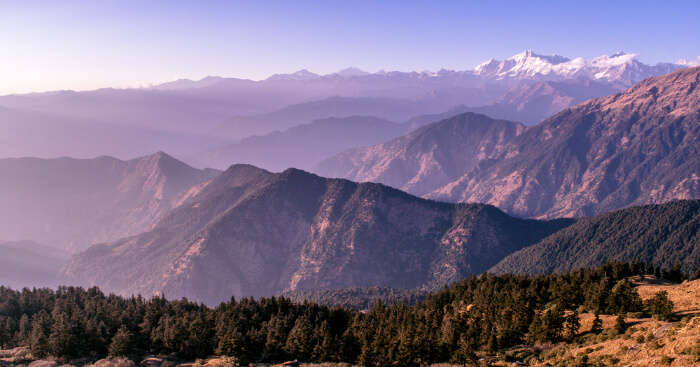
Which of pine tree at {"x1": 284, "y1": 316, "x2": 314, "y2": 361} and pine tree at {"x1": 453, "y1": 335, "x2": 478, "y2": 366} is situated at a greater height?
pine tree at {"x1": 453, "y1": 335, "x2": 478, "y2": 366}

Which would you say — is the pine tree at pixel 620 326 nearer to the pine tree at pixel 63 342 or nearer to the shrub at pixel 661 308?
the shrub at pixel 661 308

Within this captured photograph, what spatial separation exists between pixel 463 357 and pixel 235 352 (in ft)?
171

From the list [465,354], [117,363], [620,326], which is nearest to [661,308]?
[620,326]

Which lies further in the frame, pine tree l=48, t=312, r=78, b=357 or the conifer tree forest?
pine tree l=48, t=312, r=78, b=357

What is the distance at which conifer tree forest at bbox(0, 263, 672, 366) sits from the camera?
10100cm

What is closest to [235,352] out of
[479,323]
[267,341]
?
[267,341]

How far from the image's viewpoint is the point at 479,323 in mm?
115438

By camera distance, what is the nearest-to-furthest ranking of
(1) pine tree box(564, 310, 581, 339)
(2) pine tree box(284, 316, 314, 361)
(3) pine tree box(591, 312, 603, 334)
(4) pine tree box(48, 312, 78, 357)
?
(1) pine tree box(564, 310, 581, 339) < (3) pine tree box(591, 312, 603, 334) < (4) pine tree box(48, 312, 78, 357) < (2) pine tree box(284, 316, 314, 361)

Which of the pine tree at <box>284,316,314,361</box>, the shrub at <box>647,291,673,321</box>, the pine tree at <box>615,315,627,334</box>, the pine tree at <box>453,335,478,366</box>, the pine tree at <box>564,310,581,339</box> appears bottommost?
the pine tree at <box>284,316,314,361</box>

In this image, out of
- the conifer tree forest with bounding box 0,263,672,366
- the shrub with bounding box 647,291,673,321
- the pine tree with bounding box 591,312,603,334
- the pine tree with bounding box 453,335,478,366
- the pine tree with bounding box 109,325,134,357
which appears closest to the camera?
the shrub with bounding box 647,291,673,321

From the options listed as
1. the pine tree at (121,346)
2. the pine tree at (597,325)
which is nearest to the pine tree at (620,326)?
the pine tree at (597,325)

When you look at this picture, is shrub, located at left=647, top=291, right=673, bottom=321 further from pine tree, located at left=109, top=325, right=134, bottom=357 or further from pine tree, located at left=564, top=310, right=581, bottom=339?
pine tree, located at left=109, top=325, right=134, bottom=357

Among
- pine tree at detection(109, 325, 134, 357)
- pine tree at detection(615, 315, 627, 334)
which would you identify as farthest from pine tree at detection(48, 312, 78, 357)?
pine tree at detection(615, 315, 627, 334)

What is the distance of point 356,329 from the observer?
132 metres
